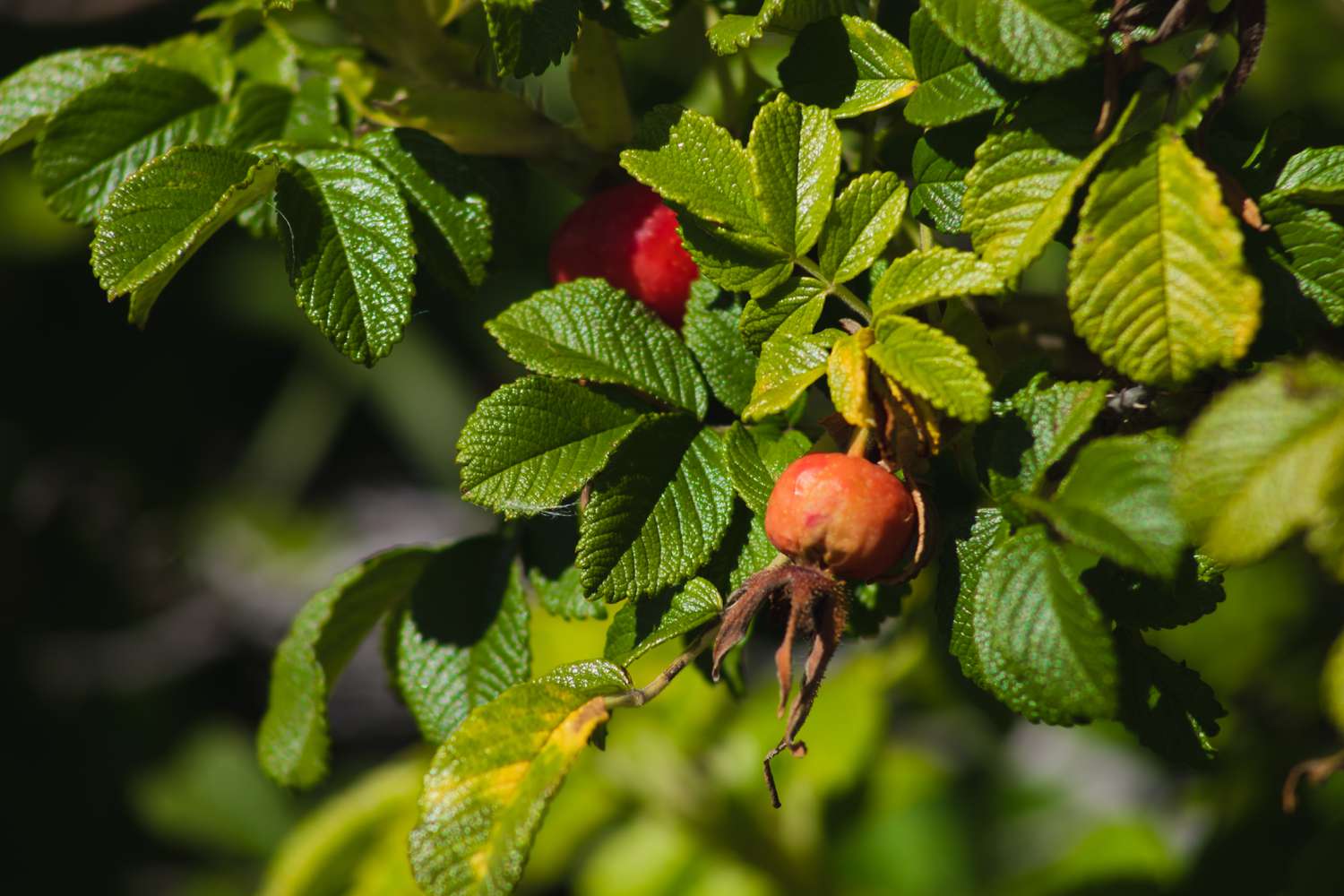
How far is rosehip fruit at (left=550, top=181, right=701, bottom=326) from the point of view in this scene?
40.7 inches

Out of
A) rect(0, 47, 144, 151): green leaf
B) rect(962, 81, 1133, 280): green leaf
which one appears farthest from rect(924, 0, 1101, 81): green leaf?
rect(0, 47, 144, 151): green leaf

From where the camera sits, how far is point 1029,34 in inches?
27.6

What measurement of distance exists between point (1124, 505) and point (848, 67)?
38 centimetres

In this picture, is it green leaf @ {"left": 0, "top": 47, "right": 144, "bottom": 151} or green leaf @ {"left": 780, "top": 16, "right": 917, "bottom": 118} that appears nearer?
green leaf @ {"left": 780, "top": 16, "right": 917, "bottom": 118}

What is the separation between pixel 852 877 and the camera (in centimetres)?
177

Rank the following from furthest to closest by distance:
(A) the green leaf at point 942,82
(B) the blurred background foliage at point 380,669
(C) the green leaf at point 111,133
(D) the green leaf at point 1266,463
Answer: (B) the blurred background foliage at point 380,669
(C) the green leaf at point 111,133
(A) the green leaf at point 942,82
(D) the green leaf at point 1266,463

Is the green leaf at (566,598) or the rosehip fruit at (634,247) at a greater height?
the rosehip fruit at (634,247)

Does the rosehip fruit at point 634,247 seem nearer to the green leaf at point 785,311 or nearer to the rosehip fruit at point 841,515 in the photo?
the green leaf at point 785,311

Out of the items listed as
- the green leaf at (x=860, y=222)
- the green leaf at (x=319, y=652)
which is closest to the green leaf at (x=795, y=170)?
the green leaf at (x=860, y=222)

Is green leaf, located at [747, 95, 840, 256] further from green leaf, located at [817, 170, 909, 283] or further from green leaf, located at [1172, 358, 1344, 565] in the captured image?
green leaf, located at [1172, 358, 1344, 565]

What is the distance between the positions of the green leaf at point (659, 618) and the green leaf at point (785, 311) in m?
0.18

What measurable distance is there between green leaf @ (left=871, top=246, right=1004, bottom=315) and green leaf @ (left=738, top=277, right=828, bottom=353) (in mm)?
49

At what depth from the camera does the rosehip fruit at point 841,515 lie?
75cm

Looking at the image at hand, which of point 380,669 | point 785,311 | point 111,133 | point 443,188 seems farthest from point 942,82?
point 380,669
